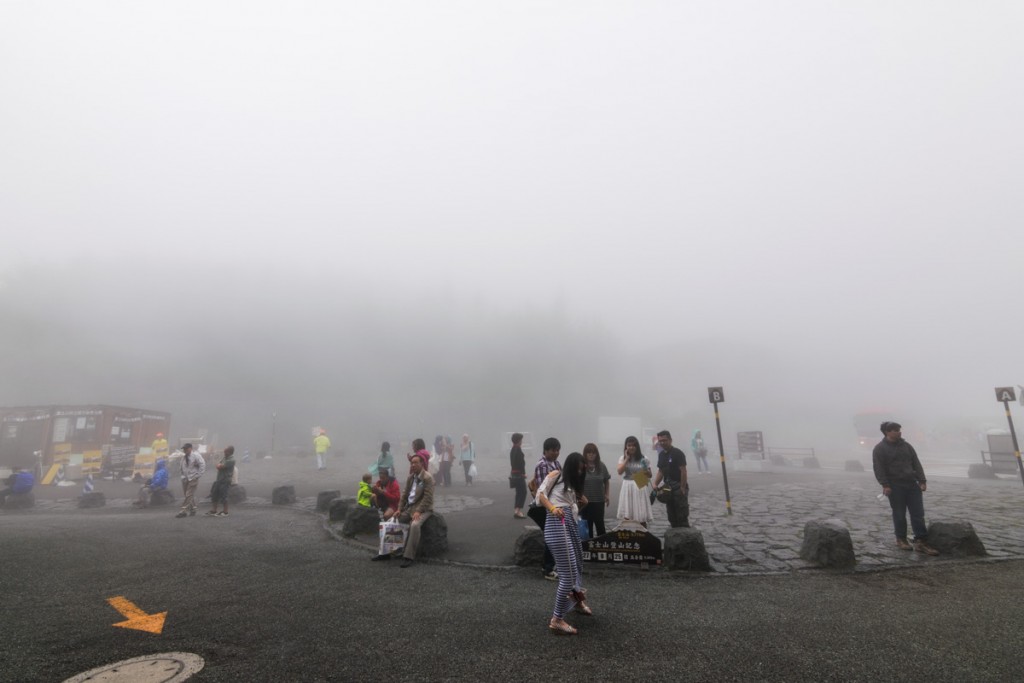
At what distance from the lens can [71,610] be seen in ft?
18.0

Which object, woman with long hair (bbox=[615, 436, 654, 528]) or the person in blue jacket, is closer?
woman with long hair (bbox=[615, 436, 654, 528])

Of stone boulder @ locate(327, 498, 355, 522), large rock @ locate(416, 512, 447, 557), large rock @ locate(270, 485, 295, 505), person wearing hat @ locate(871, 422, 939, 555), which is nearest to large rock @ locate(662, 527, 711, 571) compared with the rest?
person wearing hat @ locate(871, 422, 939, 555)

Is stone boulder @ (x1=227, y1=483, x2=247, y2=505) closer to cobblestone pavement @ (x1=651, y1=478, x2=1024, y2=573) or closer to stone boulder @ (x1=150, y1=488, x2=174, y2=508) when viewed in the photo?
stone boulder @ (x1=150, y1=488, x2=174, y2=508)

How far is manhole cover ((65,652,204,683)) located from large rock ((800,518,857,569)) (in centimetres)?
807

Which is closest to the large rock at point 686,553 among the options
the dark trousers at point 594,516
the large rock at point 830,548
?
the dark trousers at point 594,516

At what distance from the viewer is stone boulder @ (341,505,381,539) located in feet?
31.7

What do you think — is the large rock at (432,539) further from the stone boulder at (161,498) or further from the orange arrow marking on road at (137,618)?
the stone boulder at (161,498)

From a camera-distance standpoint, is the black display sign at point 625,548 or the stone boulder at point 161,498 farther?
the stone boulder at point 161,498

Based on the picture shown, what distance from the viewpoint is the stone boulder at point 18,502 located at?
50.6ft

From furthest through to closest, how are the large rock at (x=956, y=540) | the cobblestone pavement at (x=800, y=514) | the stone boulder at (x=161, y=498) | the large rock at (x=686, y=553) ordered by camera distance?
the stone boulder at (x=161, y=498)
the cobblestone pavement at (x=800, y=514)
the large rock at (x=956, y=540)
the large rock at (x=686, y=553)

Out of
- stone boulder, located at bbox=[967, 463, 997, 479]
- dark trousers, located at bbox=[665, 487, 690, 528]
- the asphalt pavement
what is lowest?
stone boulder, located at bbox=[967, 463, 997, 479]

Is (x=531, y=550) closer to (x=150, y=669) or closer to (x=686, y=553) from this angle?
(x=686, y=553)

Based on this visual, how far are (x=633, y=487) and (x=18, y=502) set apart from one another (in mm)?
20754

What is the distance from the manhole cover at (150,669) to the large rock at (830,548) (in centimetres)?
807
